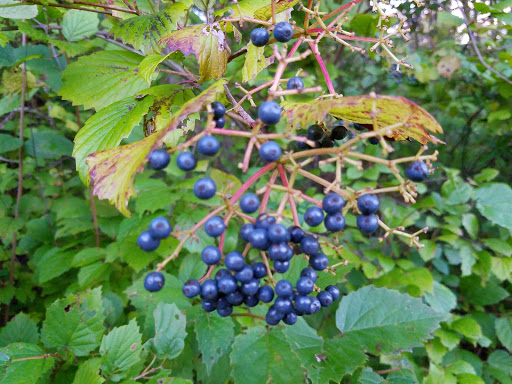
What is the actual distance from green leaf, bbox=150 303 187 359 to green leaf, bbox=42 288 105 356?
0.26 meters

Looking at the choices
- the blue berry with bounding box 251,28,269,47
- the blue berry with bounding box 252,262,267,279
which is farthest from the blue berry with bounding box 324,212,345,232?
the blue berry with bounding box 251,28,269,47

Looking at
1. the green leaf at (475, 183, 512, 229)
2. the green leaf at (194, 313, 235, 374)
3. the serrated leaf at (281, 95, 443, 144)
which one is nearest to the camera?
the serrated leaf at (281, 95, 443, 144)

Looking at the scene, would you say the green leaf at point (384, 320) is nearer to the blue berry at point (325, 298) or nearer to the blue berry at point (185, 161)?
the blue berry at point (325, 298)

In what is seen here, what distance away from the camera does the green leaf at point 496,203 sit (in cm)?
232

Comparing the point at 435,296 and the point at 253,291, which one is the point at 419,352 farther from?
the point at 253,291

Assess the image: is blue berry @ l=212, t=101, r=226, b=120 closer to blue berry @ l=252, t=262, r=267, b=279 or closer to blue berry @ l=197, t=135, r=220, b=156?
blue berry @ l=197, t=135, r=220, b=156

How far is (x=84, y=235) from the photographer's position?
2758 mm

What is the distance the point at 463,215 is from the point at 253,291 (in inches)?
90.1

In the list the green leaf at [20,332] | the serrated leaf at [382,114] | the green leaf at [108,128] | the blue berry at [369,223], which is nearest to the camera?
the serrated leaf at [382,114]

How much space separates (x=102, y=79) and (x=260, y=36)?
758 mm

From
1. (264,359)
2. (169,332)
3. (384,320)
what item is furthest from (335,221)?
(169,332)

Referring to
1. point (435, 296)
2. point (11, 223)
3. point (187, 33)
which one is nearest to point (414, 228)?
point (435, 296)

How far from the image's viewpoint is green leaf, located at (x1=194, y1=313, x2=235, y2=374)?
4.54 ft

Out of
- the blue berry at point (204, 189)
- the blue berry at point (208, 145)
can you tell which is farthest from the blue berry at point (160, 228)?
the blue berry at point (208, 145)
